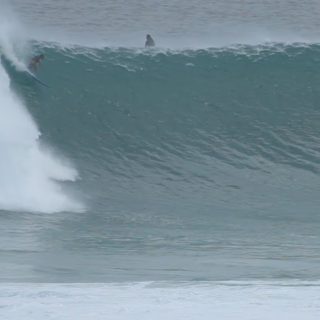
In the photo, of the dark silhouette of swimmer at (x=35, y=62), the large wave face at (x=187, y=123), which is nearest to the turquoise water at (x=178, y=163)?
the large wave face at (x=187, y=123)

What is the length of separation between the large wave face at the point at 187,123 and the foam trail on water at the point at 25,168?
0.49 meters

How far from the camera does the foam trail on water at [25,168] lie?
18.8 metres

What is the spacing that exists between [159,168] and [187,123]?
6.67 feet

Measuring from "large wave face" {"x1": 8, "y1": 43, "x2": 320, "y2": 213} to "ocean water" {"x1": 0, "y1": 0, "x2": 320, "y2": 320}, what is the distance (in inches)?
1.4

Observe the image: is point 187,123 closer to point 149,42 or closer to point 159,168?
point 159,168

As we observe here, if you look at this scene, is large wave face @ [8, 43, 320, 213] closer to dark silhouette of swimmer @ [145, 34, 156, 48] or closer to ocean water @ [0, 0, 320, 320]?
ocean water @ [0, 0, 320, 320]

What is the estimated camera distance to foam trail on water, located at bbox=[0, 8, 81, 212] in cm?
1883

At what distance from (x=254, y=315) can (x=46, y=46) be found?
45.3 ft

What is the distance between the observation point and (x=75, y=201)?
1920 cm

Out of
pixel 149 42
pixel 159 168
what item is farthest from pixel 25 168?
pixel 149 42

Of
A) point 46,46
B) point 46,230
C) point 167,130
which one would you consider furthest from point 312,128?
point 46,230

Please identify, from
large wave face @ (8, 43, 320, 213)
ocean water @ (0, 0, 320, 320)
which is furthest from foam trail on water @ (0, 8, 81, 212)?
large wave face @ (8, 43, 320, 213)

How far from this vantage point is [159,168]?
2103 centimetres

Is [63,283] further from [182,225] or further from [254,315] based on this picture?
[182,225]
